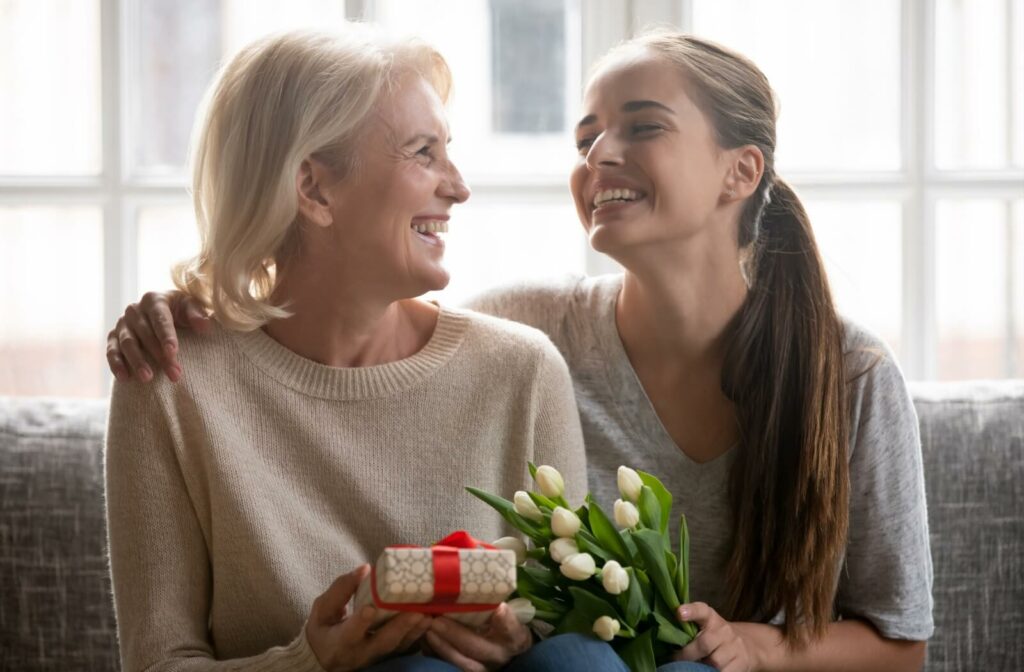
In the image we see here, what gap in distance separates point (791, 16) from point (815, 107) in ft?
0.66

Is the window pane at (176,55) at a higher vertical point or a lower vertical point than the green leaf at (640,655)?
higher

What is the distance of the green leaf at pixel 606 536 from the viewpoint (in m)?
1.52

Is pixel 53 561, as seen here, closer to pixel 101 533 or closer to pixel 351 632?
pixel 101 533

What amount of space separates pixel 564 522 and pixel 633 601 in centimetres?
14

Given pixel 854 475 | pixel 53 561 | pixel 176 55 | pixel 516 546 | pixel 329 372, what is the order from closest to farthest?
pixel 516 546 → pixel 329 372 → pixel 854 475 → pixel 53 561 → pixel 176 55

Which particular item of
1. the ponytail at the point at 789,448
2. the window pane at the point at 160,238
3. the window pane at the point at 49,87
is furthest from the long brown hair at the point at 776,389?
the window pane at the point at 49,87

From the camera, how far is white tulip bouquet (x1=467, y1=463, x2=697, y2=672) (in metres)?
1.49

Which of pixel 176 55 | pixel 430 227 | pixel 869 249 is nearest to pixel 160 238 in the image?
pixel 176 55

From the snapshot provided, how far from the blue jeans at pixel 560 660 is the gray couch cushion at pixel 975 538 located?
916 mm

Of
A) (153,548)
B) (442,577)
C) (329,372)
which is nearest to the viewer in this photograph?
(442,577)

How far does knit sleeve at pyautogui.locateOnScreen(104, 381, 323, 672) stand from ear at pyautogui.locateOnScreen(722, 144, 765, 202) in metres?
0.93

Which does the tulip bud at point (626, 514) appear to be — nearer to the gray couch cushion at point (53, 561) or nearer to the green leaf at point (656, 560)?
the green leaf at point (656, 560)

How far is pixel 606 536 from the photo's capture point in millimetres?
1521

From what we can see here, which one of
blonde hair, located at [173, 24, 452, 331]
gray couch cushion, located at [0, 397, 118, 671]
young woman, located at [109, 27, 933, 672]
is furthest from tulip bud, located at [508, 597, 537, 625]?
gray couch cushion, located at [0, 397, 118, 671]
